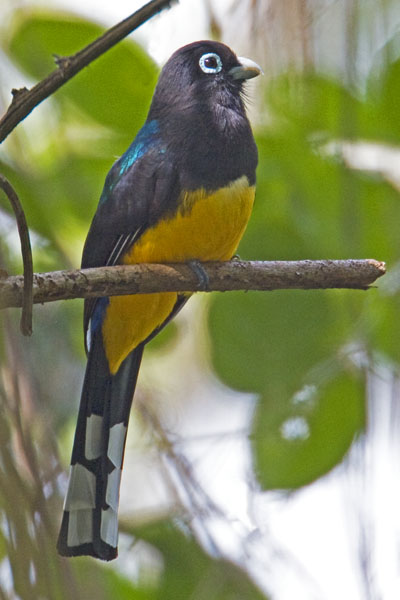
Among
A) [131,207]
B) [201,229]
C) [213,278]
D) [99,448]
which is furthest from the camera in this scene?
[99,448]

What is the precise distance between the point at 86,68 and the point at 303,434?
1564 millimetres

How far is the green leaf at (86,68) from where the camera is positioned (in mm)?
3016

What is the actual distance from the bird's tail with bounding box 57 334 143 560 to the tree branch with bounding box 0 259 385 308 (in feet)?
1.90

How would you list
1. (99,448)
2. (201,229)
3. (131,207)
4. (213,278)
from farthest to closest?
1. (99,448)
2. (131,207)
3. (201,229)
4. (213,278)

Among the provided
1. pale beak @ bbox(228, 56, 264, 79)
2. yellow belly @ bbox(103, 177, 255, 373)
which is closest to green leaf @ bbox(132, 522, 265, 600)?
yellow belly @ bbox(103, 177, 255, 373)

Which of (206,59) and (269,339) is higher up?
(206,59)

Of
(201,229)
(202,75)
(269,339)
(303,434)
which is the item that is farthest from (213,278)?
(202,75)

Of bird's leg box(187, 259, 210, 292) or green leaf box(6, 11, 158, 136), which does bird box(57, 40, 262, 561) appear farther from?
green leaf box(6, 11, 158, 136)

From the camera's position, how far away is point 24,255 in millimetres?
1867

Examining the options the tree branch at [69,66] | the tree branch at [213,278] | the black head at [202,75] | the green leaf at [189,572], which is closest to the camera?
the tree branch at [69,66]

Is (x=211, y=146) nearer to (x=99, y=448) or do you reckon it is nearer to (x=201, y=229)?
(x=201, y=229)

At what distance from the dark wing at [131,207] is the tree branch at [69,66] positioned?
4.28ft

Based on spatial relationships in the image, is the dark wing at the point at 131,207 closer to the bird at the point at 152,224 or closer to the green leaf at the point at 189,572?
the bird at the point at 152,224

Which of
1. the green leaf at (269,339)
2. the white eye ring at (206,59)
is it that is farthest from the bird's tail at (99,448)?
the white eye ring at (206,59)
